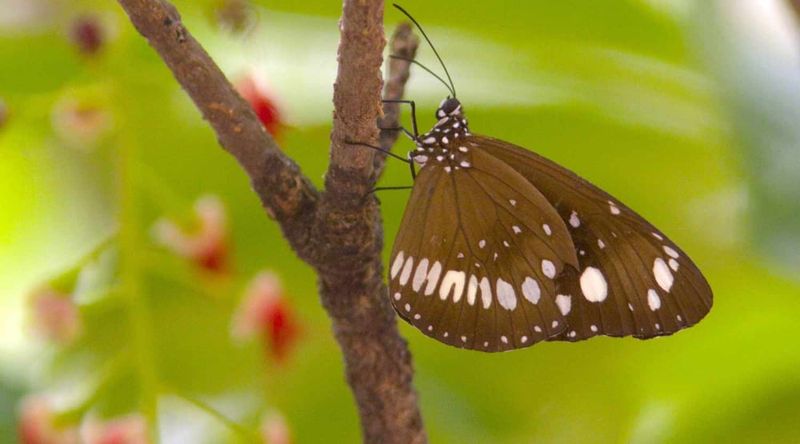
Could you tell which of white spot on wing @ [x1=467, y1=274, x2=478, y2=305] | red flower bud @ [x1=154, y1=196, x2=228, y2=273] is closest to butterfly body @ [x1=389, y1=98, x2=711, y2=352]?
white spot on wing @ [x1=467, y1=274, x2=478, y2=305]

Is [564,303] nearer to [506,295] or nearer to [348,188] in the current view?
[506,295]

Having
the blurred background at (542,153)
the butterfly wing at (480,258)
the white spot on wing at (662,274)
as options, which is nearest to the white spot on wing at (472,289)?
the butterfly wing at (480,258)

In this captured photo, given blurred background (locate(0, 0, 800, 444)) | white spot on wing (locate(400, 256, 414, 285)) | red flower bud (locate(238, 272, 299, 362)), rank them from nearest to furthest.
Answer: white spot on wing (locate(400, 256, 414, 285)), red flower bud (locate(238, 272, 299, 362)), blurred background (locate(0, 0, 800, 444))

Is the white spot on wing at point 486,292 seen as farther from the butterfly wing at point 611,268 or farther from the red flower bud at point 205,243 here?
the red flower bud at point 205,243

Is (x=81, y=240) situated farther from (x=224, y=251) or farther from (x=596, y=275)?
(x=596, y=275)

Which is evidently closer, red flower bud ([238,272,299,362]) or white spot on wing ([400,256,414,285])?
white spot on wing ([400,256,414,285])

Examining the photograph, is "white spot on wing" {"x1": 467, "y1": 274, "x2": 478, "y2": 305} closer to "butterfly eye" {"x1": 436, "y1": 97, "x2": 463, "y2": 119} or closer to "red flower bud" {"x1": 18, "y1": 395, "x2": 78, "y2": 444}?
"butterfly eye" {"x1": 436, "y1": 97, "x2": 463, "y2": 119}

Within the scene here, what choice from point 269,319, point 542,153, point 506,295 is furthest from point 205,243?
point 542,153

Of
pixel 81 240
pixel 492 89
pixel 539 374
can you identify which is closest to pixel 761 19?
pixel 492 89
